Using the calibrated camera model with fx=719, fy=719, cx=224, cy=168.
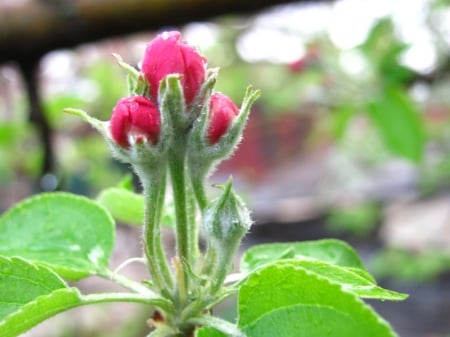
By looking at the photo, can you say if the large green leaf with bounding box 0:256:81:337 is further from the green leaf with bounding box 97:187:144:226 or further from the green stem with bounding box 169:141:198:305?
the green leaf with bounding box 97:187:144:226

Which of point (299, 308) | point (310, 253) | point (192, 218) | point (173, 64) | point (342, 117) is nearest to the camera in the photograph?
point (299, 308)

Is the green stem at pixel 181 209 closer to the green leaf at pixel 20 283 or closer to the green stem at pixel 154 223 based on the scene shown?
the green stem at pixel 154 223

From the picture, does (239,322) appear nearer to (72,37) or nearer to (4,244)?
(4,244)

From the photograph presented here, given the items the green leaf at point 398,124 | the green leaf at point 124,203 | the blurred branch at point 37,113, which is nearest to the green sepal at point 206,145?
the green leaf at point 124,203

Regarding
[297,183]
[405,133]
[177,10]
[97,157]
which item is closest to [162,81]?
[177,10]

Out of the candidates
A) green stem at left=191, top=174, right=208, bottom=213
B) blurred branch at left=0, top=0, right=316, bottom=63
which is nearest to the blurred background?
blurred branch at left=0, top=0, right=316, bottom=63

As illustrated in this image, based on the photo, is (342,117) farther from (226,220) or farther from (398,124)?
(226,220)

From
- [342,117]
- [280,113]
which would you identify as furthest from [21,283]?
[280,113]
